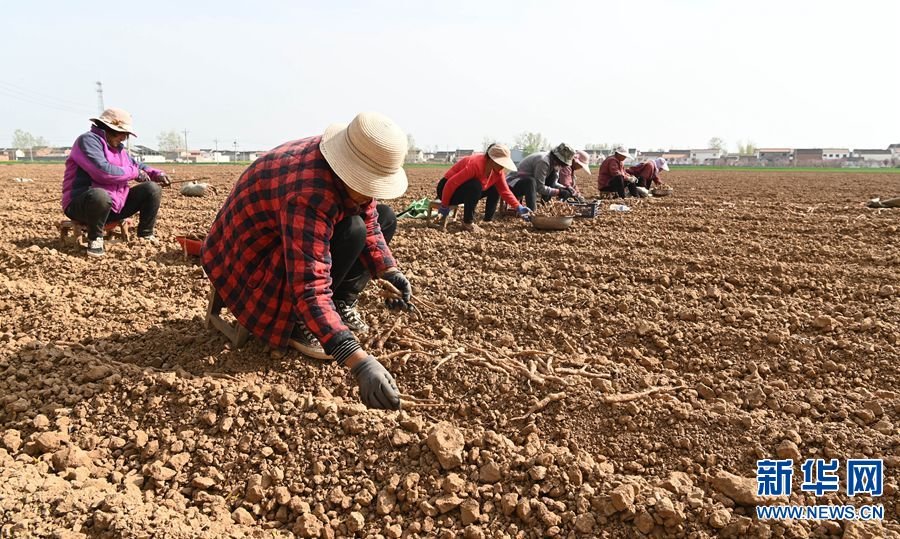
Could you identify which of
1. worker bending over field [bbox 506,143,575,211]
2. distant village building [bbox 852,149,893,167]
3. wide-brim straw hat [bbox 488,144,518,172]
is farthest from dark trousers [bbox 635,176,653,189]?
distant village building [bbox 852,149,893,167]

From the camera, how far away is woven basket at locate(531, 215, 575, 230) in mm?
5973

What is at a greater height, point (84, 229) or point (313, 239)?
point (313, 239)

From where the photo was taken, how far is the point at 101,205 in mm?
4371

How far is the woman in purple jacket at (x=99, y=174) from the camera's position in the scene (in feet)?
14.1

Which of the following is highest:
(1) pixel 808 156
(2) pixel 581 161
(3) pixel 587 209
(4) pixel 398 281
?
(1) pixel 808 156

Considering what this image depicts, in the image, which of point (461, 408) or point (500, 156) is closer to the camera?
point (461, 408)

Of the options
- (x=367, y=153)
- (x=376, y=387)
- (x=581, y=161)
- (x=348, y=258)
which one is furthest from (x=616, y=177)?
(x=376, y=387)

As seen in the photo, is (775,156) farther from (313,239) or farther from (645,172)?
(313,239)

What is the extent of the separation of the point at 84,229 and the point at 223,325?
8.63 feet

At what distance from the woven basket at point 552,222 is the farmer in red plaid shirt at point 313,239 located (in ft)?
11.1

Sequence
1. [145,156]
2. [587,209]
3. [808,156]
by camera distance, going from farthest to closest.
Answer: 1. [808,156]
2. [145,156]
3. [587,209]

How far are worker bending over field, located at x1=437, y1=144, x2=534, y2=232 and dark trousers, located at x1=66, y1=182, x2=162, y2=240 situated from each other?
2722 mm

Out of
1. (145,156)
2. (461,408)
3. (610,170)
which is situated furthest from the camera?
(145,156)

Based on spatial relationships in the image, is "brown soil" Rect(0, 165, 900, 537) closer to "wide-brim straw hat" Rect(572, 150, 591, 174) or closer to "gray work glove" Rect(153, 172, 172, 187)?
"gray work glove" Rect(153, 172, 172, 187)
